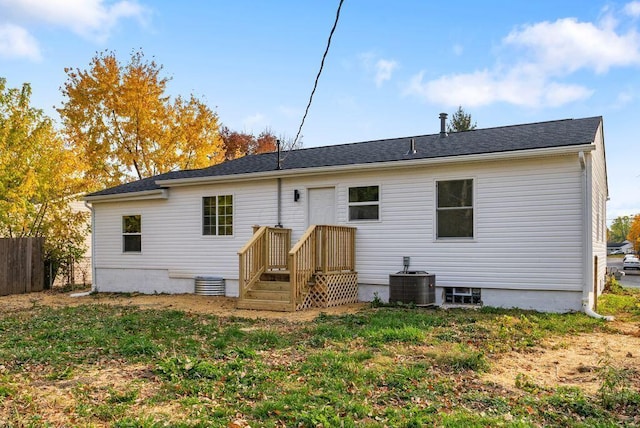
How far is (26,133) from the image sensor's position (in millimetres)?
16906

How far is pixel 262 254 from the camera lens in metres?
11.8

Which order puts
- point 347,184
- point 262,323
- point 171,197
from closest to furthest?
point 262,323, point 347,184, point 171,197

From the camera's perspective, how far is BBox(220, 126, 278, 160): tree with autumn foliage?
117ft

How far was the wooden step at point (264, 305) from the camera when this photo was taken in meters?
10.6

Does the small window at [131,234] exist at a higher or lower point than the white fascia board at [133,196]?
lower

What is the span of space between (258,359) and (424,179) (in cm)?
633

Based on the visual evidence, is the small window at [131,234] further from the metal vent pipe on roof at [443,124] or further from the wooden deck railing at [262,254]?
the metal vent pipe on roof at [443,124]

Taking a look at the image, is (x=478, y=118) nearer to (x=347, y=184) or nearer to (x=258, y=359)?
(x=347, y=184)

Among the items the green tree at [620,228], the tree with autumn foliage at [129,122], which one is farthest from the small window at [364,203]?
the green tree at [620,228]

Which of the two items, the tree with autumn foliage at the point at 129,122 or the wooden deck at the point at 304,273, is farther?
the tree with autumn foliage at the point at 129,122

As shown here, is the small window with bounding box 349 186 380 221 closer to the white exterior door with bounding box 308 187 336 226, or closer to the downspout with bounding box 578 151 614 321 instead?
the white exterior door with bounding box 308 187 336 226

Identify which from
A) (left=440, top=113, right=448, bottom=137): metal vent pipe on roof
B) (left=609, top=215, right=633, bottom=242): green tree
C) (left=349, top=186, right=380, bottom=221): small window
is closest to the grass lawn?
(left=349, top=186, right=380, bottom=221): small window

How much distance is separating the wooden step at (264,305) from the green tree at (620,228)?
255 ft

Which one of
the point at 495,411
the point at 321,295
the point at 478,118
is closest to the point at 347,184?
the point at 321,295
